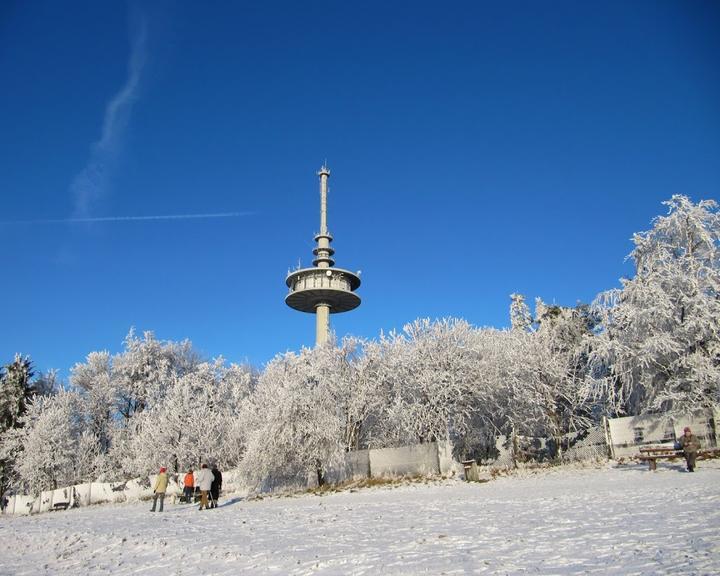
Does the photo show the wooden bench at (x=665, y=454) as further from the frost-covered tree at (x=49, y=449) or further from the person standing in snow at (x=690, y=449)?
the frost-covered tree at (x=49, y=449)

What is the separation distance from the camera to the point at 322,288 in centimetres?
7169

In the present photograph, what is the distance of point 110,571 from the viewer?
9570mm

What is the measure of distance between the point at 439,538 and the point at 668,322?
2301cm

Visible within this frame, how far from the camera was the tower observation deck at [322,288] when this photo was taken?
72.4 m

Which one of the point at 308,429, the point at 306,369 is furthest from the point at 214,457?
the point at 308,429

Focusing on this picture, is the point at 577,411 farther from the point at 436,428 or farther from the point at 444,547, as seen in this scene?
the point at 444,547

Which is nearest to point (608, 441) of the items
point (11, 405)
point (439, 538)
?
point (439, 538)

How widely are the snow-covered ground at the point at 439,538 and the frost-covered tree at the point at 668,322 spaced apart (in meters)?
9.66

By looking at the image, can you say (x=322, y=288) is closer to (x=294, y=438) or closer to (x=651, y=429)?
(x=294, y=438)

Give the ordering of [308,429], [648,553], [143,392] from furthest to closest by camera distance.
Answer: [143,392] → [308,429] → [648,553]

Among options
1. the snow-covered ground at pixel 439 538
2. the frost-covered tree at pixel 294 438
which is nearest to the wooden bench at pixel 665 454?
the snow-covered ground at pixel 439 538

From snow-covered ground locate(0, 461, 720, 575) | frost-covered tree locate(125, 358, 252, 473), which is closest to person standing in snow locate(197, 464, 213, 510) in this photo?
snow-covered ground locate(0, 461, 720, 575)

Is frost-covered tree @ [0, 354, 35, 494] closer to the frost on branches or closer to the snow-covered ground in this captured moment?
the frost on branches

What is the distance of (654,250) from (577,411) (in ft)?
38.7
